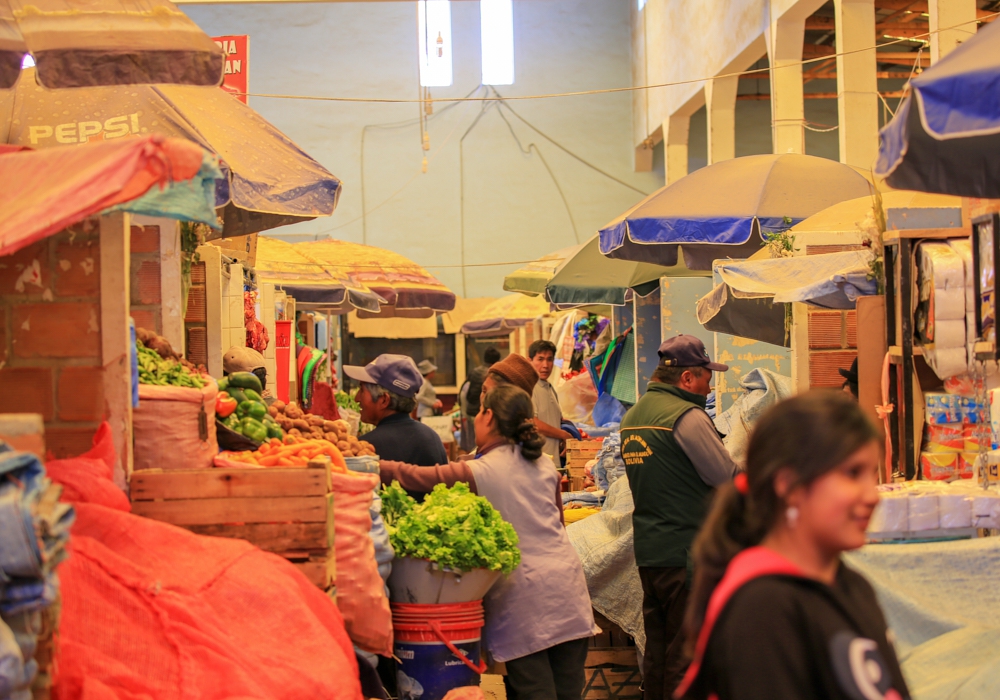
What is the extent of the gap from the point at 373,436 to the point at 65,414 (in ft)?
7.05

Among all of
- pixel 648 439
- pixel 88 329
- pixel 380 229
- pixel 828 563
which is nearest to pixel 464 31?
pixel 380 229

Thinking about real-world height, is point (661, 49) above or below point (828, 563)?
above

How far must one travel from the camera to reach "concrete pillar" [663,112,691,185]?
1856cm

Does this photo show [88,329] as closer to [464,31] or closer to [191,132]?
[191,132]

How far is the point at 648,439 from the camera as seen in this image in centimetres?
516

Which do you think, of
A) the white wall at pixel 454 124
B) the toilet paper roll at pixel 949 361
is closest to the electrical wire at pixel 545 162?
the white wall at pixel 454 124

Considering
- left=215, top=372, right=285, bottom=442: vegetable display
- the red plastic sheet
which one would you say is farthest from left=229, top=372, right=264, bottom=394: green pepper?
the red plastic sheet

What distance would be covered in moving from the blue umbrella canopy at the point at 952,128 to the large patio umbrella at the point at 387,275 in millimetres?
9984

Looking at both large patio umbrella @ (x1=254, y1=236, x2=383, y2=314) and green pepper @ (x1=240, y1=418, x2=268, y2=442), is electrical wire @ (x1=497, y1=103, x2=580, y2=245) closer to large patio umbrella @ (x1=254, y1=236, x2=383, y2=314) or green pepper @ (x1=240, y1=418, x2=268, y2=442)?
large patio umbrella @ (x1=254, y1=236, x2=383, y2=314)

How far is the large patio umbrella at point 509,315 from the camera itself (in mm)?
18719

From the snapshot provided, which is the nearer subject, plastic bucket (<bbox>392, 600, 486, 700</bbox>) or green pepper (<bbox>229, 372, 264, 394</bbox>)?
plastic bucket (<bbox>392, 600, 486, 700</bbox>)

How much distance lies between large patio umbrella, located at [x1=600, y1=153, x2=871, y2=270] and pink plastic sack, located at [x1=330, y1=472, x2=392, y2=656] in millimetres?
4075

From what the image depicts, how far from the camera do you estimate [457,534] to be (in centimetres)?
393

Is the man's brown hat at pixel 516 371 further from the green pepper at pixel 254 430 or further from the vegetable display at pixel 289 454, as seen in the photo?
the green pepper at pixel 254 430
